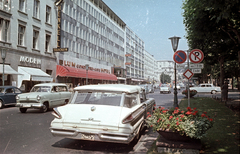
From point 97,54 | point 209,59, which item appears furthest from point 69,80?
point 209,59

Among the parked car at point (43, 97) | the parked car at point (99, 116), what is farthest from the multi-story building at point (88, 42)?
the parked car at point (99, 116)

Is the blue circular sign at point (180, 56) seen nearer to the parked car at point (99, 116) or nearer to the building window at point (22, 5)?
the parked car at point (99, 116)

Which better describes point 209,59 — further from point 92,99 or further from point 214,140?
point 92,99

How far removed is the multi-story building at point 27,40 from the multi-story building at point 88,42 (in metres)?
2.13

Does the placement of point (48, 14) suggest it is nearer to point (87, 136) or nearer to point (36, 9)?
point (36, 9)

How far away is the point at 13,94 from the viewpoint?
49.9 feet

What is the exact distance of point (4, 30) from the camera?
21.3 meters

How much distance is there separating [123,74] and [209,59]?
44289mm

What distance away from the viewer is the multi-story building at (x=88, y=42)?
107 ft

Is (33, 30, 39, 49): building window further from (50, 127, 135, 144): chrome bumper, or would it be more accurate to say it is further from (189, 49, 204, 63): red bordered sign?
(50, 127, 135, 144): chrome bumper

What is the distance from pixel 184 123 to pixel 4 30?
22024 millimetres

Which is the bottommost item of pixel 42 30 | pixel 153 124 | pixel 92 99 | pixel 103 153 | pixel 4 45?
pixel 103 153

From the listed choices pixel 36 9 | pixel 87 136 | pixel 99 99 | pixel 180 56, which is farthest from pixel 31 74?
pixel 87 136

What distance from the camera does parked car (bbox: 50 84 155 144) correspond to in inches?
188
